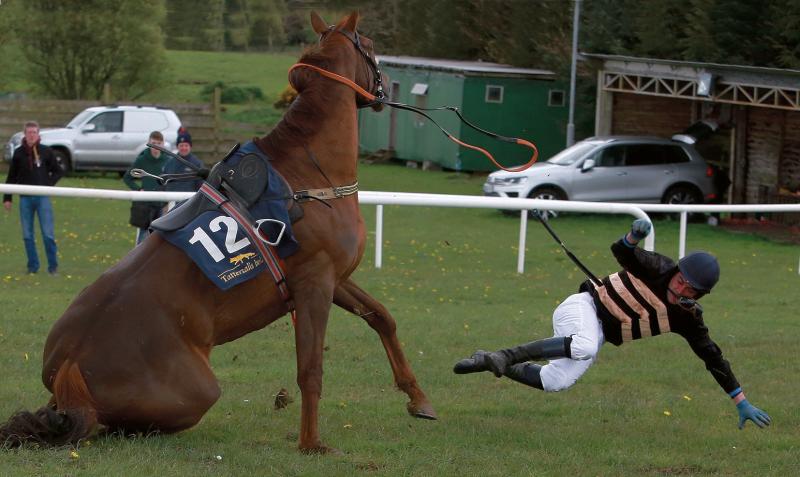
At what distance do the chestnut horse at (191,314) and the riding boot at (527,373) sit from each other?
1.16 metres

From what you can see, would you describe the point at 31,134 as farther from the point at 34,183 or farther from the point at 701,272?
the point at 701,272

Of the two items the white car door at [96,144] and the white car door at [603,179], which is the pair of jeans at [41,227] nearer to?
the white car door at [603,179]

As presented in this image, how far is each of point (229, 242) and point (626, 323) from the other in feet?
7.67

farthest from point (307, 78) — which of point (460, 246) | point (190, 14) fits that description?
point (190, 14)

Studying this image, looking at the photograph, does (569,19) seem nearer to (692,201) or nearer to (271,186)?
(692,201)

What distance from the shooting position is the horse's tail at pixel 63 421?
6.07 metres

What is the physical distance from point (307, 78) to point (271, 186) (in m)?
0.74

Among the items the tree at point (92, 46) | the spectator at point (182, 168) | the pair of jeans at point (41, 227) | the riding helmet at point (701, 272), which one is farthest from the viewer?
the tree at point (92, 46)

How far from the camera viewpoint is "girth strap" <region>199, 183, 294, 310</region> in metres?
6.43

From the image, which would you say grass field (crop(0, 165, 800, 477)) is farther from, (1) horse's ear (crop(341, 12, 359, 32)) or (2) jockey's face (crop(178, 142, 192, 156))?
(1) horse's ear (crop(341, 12, 359, 32))

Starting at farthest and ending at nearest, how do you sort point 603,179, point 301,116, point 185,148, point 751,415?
point 603,179 < point 185,148 < point 751,415 < point 301,116

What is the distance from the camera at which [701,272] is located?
22.1ft

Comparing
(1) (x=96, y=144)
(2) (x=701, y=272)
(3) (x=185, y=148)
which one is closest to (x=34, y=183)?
(3) (x=185, y=148)

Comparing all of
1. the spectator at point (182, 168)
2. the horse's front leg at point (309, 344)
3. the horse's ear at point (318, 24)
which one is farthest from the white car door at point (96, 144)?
the horse's front leg at point (309, 344)
